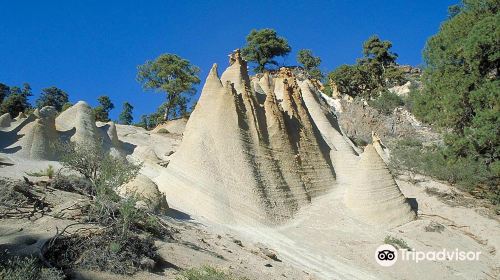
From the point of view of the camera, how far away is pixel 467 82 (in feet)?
63.8

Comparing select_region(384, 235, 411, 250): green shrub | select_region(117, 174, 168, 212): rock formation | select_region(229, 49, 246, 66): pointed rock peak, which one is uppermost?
select_region(229, 49, 246, 66): pointed rock peak

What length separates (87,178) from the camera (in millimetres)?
11148

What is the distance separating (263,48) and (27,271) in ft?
158

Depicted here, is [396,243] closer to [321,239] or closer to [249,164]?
[321,239]

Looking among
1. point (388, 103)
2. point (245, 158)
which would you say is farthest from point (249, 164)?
point (388, 103)

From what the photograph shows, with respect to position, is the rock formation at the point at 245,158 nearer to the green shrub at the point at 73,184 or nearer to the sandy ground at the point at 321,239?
the sandy ground at the point at 321,239

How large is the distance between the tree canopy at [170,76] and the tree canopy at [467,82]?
77.4 ft

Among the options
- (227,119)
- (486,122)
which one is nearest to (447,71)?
(486,122)

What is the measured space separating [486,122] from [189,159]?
38.6 feet

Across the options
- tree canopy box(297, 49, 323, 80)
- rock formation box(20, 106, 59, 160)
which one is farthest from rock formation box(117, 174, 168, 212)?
tree canopy box(297, 49, 323, 80)

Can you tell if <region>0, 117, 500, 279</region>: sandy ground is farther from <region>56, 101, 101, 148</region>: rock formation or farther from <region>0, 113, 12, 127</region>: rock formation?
<region>0, 113, 12, 127</region>: rock formation

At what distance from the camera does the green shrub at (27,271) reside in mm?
5098

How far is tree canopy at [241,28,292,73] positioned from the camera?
51906 mm

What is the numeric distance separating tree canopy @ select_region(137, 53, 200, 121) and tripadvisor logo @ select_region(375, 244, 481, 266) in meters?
30.2
